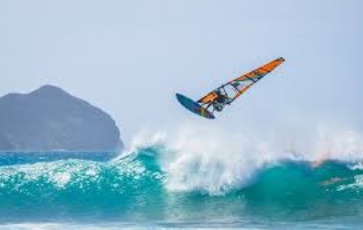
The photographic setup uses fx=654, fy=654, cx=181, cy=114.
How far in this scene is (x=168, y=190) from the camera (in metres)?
21.1

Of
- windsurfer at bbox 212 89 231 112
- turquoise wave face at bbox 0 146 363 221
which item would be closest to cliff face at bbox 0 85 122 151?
turquoise wave face at bbox 0 146 363 221

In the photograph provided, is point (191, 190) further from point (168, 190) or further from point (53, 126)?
point (53, 126)

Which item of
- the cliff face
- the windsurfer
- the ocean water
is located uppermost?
the cliff face

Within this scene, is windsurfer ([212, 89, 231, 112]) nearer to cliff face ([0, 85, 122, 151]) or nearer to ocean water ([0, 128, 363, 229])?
ocean water ([0, 128, 363, 229])

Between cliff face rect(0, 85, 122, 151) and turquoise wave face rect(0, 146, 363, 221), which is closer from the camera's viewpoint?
turquoise wave face rect(0, 146, 363, 221)

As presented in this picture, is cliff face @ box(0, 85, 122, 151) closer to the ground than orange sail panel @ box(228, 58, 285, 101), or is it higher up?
higher up

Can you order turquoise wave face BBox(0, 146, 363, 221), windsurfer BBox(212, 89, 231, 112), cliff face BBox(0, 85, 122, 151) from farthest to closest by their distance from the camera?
cliff face BBox(0, 85, 122, 151) < windsurfer BBox(212, 89, 231, 112) < turquoise wave face BBox(0, 146, 363, 221)

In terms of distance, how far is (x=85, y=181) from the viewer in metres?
22.5

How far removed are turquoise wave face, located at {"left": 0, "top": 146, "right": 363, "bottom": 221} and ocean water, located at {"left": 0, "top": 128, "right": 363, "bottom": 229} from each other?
0.03 metres

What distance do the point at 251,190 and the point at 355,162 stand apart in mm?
4431

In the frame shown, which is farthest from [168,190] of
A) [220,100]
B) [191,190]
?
[220,100]

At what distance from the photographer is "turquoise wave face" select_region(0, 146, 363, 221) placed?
59.1 ft

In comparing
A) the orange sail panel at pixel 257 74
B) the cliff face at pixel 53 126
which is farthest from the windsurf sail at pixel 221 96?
the cliff face at pixel 53 126

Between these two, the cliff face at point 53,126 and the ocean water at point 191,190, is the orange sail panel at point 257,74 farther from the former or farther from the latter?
the cliff face at point 53,126
